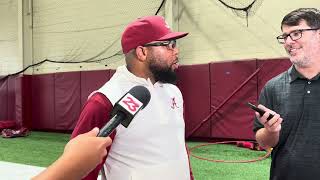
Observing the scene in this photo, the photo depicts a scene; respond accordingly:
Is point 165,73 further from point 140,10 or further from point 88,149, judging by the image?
point 140,10

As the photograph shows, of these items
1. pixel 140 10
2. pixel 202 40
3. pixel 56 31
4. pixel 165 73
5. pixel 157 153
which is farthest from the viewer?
pixel 56 31

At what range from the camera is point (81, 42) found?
12.4 metres

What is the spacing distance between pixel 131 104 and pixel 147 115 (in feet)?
3.06

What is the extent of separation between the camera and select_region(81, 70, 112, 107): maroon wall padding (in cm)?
1123

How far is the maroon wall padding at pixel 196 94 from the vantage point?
31.0 feet

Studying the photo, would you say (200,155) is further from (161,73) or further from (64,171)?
(64,171)

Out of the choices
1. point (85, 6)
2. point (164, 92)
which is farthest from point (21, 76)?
point (164, 92)

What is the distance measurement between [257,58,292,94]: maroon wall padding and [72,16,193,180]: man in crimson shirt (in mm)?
6368

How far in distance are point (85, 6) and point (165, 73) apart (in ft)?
34.9

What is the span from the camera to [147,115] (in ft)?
6.88

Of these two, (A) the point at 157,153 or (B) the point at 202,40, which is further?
(B) the point at 202,40

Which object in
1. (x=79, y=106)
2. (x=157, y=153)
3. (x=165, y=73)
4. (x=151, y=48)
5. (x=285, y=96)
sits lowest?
(x=79, y=106)

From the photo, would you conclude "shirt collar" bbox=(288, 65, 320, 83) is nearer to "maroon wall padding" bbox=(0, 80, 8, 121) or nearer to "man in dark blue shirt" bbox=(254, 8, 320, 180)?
"man in dark blue shirt" bbox=(254, 8, 320, 180)

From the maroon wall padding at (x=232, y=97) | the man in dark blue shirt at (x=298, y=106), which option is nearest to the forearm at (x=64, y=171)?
the man in dark blue shirt at (x=298, y=106)
